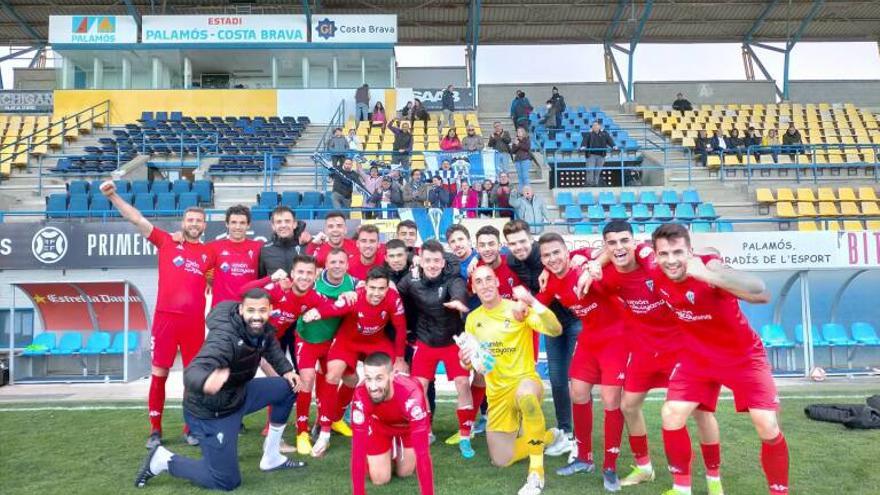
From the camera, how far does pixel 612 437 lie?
16.8ft

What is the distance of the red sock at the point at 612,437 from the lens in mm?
5070

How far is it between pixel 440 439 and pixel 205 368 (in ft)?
8.90

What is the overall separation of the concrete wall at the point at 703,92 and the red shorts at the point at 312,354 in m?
25.6

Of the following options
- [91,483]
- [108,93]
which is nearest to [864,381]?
[91,483]

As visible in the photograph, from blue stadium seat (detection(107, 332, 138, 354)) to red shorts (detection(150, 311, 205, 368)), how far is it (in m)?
5.72

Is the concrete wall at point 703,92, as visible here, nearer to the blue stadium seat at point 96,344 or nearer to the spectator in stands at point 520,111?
the spectator in stands at point 520,111

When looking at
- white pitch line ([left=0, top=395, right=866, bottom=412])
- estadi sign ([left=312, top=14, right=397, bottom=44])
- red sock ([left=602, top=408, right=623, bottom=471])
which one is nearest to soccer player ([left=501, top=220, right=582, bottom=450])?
red sock ([left=602, top=408, right=623, bottom=471])

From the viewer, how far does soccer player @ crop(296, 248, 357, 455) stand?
6305 mm

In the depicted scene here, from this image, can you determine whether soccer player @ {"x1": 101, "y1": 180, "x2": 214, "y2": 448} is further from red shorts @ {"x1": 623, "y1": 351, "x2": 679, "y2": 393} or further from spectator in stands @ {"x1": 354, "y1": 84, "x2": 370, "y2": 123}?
spectator in stands @ {"x1": 354, "y1": 84, "x2": 370, "y2": 123}

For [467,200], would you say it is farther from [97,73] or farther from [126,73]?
[97,73]

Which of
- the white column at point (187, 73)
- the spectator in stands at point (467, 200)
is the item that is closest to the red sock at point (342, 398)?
the spectator in stands at point (467, 200)

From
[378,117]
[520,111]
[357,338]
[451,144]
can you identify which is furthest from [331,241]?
[378,117]

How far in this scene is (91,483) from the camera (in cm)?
520

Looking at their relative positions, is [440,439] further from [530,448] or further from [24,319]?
[24,319]
